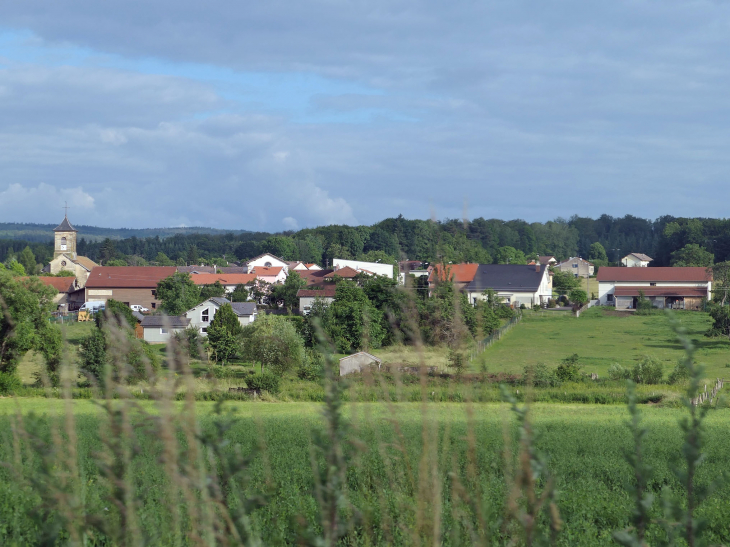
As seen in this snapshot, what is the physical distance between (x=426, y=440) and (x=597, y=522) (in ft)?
20.8

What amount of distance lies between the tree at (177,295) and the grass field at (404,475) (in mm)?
32389

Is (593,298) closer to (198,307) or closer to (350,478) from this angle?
(198,307)

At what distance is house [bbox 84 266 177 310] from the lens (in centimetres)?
6328

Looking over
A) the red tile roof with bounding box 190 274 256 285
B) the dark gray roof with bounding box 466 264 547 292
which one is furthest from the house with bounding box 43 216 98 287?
the dark gray roof with bounding box 466 264 547 292

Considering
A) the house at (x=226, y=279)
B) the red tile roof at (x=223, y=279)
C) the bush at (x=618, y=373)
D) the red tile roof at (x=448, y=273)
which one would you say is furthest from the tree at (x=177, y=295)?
the red tile roof at (x=448, y=273)

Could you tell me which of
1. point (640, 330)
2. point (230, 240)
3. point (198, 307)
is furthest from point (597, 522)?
point (230, 240)

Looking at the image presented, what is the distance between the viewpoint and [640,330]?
4681 cm

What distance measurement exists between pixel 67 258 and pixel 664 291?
7029 cm

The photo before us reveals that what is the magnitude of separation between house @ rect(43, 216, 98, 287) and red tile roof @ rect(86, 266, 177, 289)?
13864 mm

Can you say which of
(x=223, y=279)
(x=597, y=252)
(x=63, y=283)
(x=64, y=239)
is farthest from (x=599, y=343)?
(x=597, y=252)

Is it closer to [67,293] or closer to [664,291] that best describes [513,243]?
[664,291]

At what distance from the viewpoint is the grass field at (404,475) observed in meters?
2.78

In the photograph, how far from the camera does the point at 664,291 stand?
215 ft

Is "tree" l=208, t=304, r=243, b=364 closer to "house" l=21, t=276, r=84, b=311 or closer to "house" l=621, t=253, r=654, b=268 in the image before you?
"house" l=21, t=276, r=84, b=311
